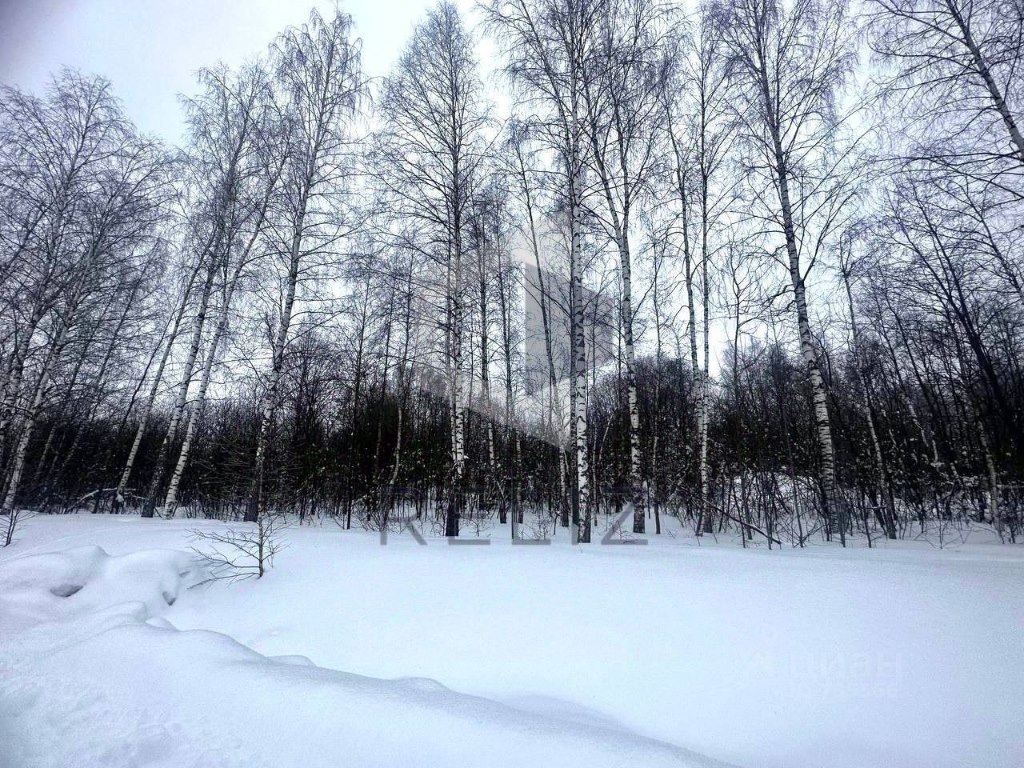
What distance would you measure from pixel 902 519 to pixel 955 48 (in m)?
7.35

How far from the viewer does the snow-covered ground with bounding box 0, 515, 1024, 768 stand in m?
1.63

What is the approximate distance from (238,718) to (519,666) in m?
1.32

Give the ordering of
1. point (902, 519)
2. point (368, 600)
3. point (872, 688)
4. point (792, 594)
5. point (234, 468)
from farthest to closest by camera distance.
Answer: point (234, 468), point (902, 519), point (368, 600), point (792, 594), point (872, 688)

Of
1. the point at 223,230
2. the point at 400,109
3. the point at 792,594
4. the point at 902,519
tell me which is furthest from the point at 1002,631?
the point at 223,230

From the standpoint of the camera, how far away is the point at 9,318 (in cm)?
877

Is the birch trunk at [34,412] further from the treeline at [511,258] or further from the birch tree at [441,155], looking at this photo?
the birch tree at [441,155]

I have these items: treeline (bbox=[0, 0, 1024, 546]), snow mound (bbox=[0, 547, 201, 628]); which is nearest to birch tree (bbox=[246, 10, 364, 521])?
treeline (bbox=[0, 0, 1024, 546])

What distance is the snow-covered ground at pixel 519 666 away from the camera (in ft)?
5.36

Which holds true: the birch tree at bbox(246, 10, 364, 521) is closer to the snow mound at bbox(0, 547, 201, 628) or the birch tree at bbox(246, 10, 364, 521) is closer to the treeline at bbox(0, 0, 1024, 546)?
the treeline at bbox(0, 0, 1024, 546)

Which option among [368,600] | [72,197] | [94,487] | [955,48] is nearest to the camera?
[368,600]

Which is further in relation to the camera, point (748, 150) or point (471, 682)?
point (748, 150)

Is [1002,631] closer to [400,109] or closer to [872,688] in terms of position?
[872,688]

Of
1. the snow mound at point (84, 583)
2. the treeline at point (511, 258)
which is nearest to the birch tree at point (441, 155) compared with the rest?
the treeline at point (511, 258)

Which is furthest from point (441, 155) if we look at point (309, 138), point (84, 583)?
point (84, 583)
